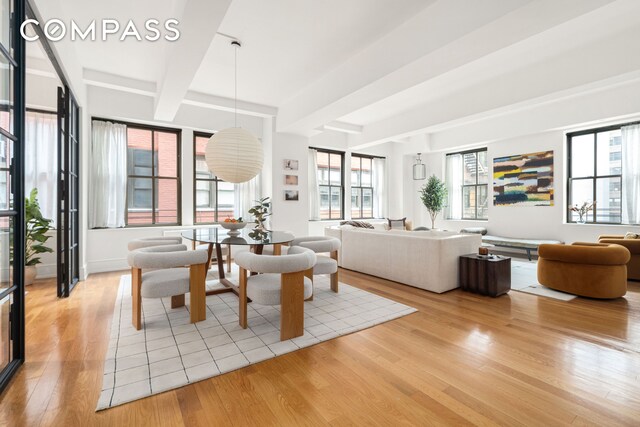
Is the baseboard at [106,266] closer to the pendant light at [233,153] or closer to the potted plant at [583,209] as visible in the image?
the pendant light at [233,153]

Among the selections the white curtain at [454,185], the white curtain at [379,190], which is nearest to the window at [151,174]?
the white curtain at [379,190]

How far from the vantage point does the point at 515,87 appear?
14.8ft

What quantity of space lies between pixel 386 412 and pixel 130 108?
5929 mm

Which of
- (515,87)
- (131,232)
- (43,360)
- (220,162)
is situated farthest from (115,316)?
(515,87)

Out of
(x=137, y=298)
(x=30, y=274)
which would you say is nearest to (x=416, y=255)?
(x=137, y=298)

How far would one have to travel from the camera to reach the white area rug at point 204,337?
200 cm

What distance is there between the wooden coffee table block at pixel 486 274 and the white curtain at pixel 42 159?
19.8 feet

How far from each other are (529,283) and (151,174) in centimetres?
654

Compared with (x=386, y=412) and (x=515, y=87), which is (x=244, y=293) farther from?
(x=515, y=87)

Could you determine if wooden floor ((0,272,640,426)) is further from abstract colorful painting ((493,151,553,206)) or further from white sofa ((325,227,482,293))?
abstract colorful painting ((493,151,553,206))

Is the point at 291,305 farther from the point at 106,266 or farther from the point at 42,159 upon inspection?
the point at 42,159

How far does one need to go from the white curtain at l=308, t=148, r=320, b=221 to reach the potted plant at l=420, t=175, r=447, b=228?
2.94 meters

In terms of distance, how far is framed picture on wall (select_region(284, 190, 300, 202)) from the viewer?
260 inches

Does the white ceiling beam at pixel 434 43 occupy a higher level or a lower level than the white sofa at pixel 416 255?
higher
